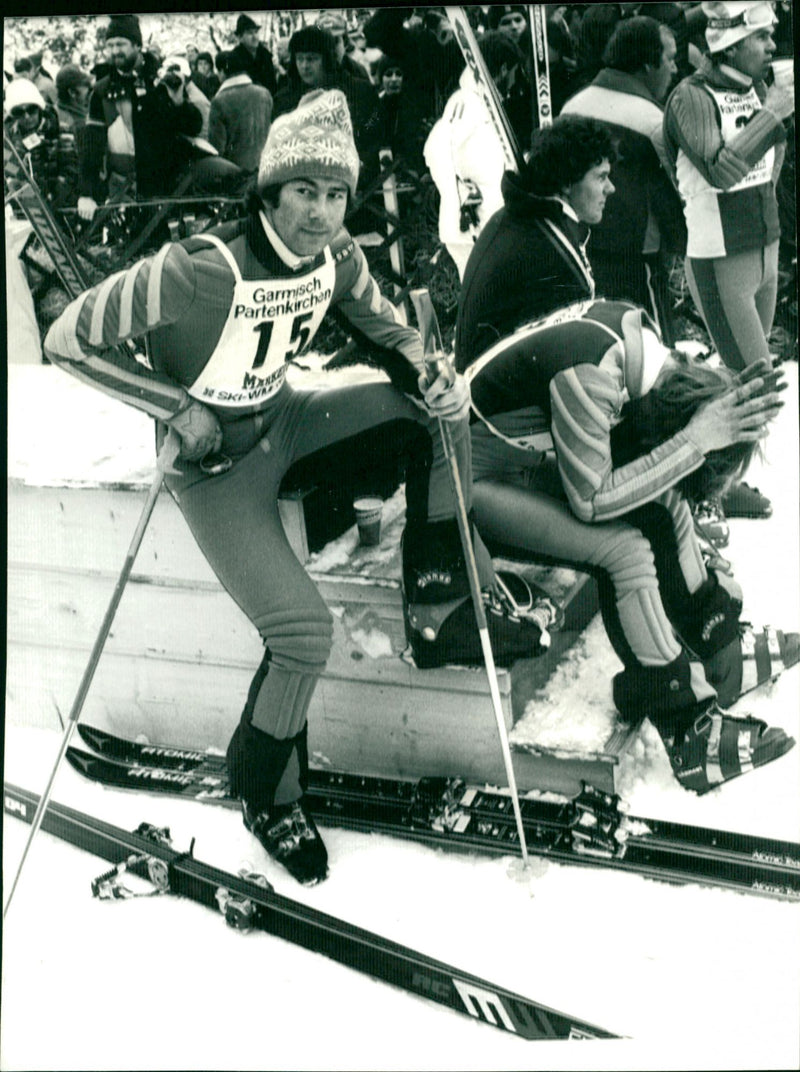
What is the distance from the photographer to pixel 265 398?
3.10 meters

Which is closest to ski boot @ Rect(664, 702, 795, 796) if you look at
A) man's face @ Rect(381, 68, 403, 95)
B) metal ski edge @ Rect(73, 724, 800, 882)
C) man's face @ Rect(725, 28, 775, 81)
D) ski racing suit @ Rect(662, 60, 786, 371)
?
metal ski edge @ Rect(73, 724, 800, 882)

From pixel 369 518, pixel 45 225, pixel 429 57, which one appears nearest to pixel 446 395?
pixel 369 518

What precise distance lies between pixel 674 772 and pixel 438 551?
824 millimetres

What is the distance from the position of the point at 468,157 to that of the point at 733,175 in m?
0.65

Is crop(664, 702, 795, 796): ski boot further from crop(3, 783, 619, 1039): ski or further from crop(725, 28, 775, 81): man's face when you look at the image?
crop(725, 28, 775, 81): man's face

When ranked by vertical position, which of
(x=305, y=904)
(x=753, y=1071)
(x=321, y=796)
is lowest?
(x=753, y=1071)

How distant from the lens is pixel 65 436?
10.6ft

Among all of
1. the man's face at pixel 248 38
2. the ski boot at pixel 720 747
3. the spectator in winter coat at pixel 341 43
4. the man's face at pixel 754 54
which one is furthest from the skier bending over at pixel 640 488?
the man's face at pixel 248 38

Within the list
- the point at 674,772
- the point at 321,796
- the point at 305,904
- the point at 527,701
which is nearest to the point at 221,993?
the point at 305,904

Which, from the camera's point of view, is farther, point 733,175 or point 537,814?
point 537,814

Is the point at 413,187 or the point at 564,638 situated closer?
the point at 413,187

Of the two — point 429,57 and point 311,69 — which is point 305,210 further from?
point 429,57

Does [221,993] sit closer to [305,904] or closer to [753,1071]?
[305,904]

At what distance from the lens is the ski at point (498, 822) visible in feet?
10.2
